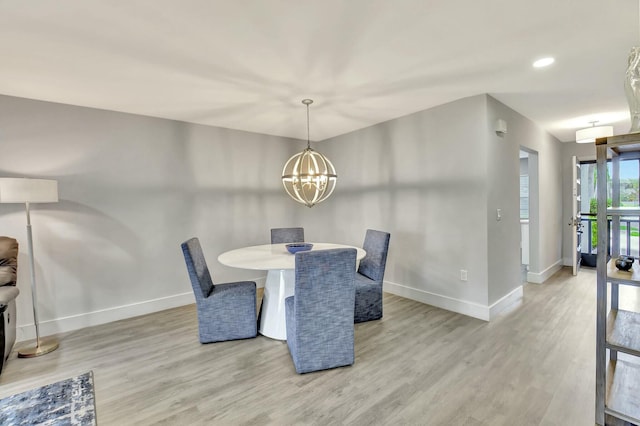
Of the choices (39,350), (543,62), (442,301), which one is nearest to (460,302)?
(442,301)

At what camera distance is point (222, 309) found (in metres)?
2.76

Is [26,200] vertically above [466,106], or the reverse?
[466,106]

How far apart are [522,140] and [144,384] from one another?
488 centimetres

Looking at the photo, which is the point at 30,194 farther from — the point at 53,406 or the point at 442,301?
the point at 442,301

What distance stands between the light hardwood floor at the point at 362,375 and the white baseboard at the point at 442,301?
15cm

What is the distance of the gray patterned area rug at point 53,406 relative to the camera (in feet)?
5.67

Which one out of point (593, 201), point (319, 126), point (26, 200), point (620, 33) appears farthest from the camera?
point (593, 201)

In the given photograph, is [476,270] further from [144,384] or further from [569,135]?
[569,135]

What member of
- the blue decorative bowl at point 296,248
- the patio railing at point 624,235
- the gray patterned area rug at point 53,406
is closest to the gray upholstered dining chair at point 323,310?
the blue decorative bowl at point 296,248

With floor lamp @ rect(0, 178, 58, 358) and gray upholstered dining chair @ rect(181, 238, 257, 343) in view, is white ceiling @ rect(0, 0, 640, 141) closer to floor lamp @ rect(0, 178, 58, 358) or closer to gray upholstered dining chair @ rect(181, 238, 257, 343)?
floor lamp @ rect(0, 178, 58, 358)

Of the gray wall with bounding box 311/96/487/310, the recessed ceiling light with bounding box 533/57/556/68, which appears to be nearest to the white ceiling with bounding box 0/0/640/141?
the recessed ceiling light with bounding box 533/57/556/68

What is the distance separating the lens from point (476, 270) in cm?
326

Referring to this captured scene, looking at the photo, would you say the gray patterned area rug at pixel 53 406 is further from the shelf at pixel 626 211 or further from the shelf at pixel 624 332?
the shelf at pixel 626 211

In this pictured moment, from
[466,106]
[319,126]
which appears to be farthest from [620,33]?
[319,126]
